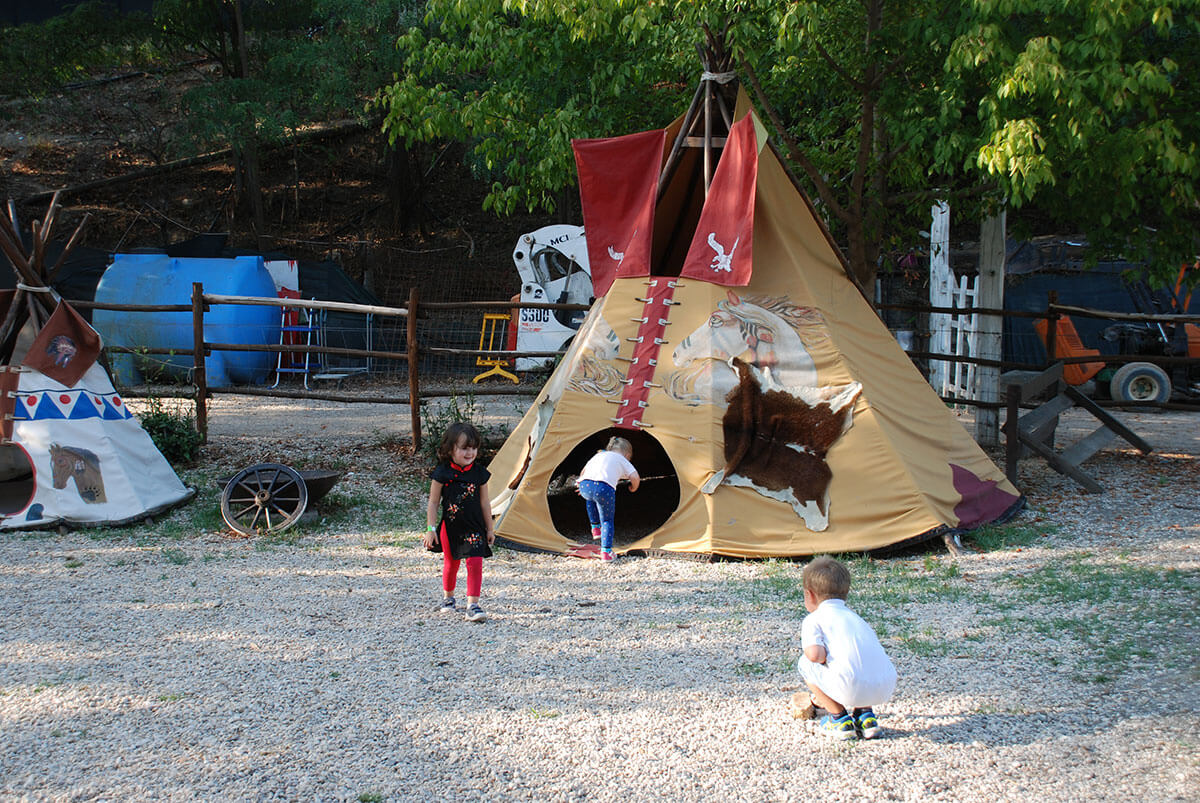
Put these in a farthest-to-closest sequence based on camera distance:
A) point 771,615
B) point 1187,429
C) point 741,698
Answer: point 1187,429 < point 771,615 < point 741,698

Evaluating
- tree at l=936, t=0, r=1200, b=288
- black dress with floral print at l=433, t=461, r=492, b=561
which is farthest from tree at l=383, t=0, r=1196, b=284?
black dress with floral print at l=433, t=461, r=492, b=561

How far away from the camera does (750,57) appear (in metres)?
7.84

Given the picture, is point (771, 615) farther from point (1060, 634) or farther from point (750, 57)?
point (750, 57)

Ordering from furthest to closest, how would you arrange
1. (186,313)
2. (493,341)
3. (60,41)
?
(60,41), (493,341), (186,313)

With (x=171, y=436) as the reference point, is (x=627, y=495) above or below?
below

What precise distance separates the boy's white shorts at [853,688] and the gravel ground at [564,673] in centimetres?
18

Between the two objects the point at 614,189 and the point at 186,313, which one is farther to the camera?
the point at 186,313

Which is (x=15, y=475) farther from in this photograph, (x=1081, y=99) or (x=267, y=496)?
(x=1081, y=99)

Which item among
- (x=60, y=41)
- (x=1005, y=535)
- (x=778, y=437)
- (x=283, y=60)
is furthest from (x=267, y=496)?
(x=60, y=41)

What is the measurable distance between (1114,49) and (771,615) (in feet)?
14.2

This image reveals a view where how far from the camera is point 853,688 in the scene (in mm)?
3854

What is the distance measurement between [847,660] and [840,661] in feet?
0.09

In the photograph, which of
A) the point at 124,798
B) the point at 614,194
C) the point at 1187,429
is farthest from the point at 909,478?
the point at 1187,429

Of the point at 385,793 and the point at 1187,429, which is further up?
the point at 1187,429
